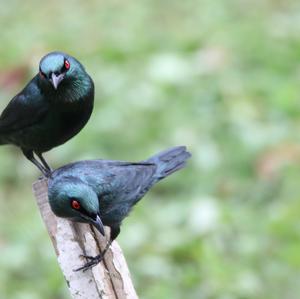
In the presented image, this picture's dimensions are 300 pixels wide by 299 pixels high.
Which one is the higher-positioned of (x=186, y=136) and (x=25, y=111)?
(x=186, y=136)

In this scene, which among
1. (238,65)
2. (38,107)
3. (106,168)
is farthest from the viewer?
(238,65)

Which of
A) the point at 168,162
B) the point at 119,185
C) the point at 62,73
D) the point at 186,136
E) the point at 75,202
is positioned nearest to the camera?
the point at 75,202

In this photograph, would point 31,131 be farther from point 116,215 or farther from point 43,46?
point 43,46

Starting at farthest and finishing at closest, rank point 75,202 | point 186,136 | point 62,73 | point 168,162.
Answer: point 186,136
point 168,162
point 62,73
point 75,202

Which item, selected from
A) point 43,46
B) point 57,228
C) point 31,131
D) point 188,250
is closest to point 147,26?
point 43,46

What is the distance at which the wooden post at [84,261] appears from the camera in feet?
12.9

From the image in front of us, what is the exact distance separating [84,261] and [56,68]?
38.4 inches

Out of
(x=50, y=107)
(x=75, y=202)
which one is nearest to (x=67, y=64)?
(x=50, y=107)

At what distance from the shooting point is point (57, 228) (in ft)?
13.3

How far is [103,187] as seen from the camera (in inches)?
170

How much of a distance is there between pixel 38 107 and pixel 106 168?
23.0 inches

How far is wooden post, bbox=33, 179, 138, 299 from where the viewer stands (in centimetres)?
392

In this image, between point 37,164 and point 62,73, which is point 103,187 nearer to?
point 62,73

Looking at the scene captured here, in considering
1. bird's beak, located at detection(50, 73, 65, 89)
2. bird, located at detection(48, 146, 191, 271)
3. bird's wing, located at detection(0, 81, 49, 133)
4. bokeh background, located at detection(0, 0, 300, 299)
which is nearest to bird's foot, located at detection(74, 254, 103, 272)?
bird, located at detection(48, 146, 191, 271)
